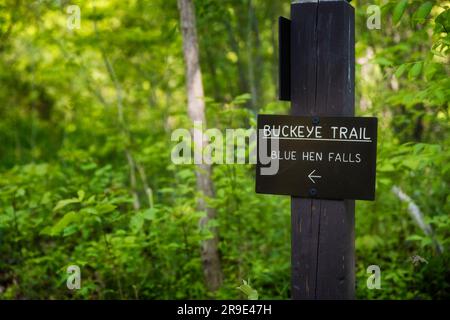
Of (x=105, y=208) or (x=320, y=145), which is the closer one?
(x=320, y=145)

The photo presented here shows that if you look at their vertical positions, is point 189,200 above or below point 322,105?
below

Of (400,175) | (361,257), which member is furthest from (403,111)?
(361,257)

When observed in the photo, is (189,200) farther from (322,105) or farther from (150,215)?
(322,105)

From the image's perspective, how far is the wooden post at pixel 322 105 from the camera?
2.36 meters

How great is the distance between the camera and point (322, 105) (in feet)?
7.86

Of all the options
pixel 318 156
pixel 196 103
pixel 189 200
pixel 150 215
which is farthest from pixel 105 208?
pixel 318 156

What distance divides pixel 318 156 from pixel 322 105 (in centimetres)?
25

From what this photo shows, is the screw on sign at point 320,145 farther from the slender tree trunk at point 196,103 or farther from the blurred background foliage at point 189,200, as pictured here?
the slender tree trunk at point 196,103

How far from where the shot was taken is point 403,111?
20.3 feet

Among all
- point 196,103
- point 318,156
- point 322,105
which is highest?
point 196,103

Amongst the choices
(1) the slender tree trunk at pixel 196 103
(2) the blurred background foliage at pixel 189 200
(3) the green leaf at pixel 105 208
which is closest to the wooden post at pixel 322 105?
(2) the blurred background foliage at pixel 189 200

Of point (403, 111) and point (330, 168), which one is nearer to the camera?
point (330, 168)
